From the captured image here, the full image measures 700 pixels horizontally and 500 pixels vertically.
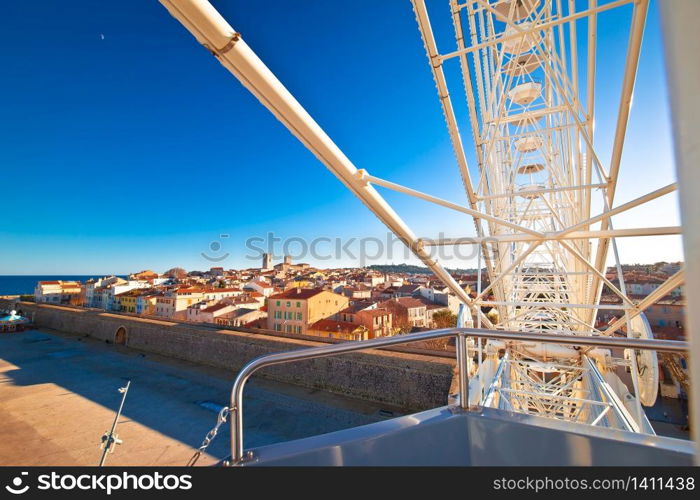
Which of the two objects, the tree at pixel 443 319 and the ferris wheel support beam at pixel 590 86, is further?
the tree at pixel 443 319

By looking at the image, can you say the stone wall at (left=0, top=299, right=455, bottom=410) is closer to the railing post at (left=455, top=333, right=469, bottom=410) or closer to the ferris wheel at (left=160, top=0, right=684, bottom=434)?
the ferris wheel at (left=160, top=0, right=684, bottom=434)

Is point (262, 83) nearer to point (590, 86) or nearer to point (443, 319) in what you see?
point (590, 86)

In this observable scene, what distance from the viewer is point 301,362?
48.0 ft

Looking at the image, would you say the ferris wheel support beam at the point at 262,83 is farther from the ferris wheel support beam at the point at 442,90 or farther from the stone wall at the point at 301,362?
the stone wall at the point at 301,362

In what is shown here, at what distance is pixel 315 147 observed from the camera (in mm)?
2543

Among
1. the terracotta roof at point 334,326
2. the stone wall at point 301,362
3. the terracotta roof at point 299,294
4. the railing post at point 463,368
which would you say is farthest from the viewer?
the terracotta roof at point 299,294

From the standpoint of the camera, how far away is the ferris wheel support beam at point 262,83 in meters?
1.61

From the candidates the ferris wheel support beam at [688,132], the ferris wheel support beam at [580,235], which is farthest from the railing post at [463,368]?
the ferris wheel support beam at [580,235]

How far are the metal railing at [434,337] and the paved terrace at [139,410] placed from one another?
7804 millimetres

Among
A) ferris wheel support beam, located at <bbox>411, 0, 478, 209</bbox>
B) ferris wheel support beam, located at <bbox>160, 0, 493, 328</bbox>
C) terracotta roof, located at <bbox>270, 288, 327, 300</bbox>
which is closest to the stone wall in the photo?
ferris wheel support beam, located at <bbox>411, 0, 478, 209</bbox>

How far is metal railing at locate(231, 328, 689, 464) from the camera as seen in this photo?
1346mm
